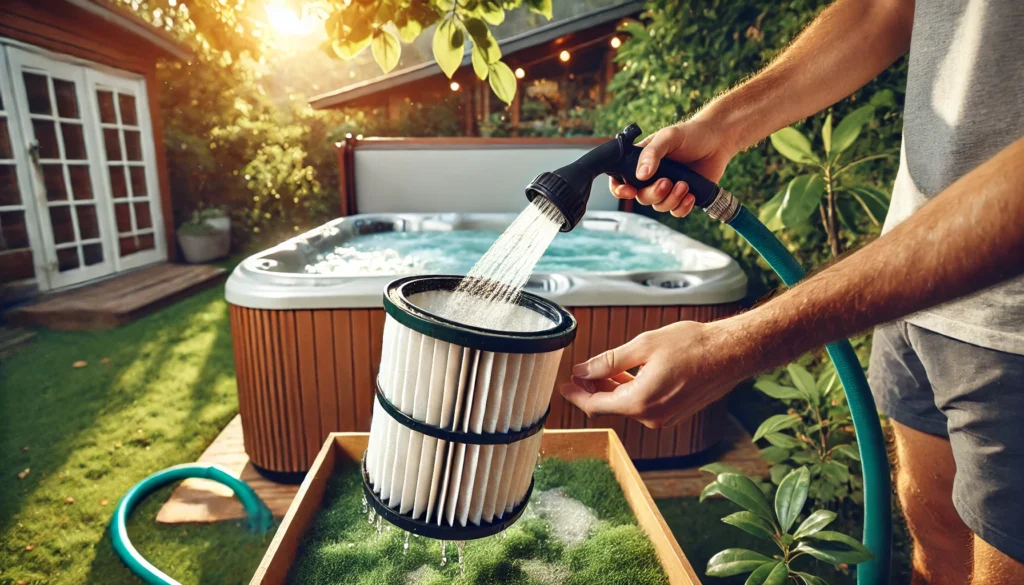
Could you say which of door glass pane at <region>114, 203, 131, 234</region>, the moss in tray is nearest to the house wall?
door glass pane at <region>114, 203, 131, 234</region>

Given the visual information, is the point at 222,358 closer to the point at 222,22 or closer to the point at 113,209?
the point at 222,22

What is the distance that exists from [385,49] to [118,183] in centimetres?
557

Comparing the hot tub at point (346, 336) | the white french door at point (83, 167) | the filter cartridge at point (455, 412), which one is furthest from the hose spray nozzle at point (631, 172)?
the white french door at point (83, 167)

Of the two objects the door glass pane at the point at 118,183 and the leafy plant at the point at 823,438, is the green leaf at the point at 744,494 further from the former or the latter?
the door glass pane at the point at 118,183

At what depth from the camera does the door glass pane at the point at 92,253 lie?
474 centimetres

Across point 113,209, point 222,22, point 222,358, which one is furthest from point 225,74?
point 222,22

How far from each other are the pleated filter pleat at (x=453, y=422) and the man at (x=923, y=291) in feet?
0.30

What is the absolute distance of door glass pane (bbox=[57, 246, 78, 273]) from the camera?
4.43 m

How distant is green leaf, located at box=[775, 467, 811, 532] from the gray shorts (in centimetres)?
25

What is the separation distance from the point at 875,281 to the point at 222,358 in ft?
11.4

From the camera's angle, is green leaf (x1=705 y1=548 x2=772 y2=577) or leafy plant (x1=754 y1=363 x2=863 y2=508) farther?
leafy plant (x1=754 y1=363 x2=863 y2=508)

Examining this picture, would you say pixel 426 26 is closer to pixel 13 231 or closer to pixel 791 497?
pixel 791 497

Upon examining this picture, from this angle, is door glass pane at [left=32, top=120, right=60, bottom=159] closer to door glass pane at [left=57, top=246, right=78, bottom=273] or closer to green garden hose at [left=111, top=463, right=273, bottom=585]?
door glass pane at [left=57, top=246, right=78, bottom=273]

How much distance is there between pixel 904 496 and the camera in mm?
1153
